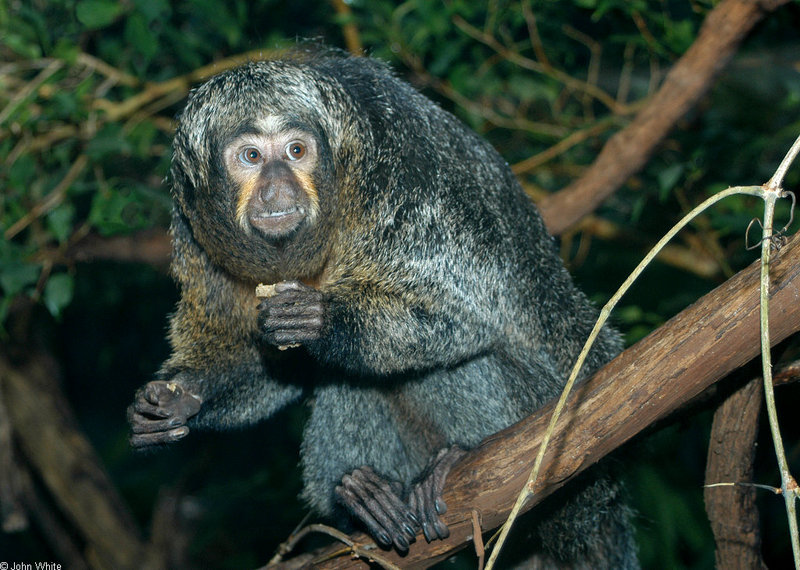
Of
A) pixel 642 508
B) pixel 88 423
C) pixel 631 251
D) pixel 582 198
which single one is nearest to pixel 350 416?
pixel 582 198

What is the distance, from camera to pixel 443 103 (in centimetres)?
721

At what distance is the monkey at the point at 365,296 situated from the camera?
370 cm

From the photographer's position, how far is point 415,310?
382 cm

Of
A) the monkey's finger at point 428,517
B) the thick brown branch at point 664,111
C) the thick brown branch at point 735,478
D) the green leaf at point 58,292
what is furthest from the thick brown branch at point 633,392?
the green leaf at point 58,292

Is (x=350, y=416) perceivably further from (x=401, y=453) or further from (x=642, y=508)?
(x=642, y=508)

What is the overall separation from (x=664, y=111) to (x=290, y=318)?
9.49ft

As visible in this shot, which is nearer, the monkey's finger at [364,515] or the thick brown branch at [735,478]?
the thick brown branch at [735,478]

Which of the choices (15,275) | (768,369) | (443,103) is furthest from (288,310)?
(443,103)

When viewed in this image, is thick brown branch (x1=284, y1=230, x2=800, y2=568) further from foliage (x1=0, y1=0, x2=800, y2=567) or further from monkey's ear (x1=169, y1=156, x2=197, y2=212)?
foliage (x1=0, y1=0, x2=800, y2=567)

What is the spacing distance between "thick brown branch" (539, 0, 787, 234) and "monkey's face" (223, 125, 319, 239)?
228cm

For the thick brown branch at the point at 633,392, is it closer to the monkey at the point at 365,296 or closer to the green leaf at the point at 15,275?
the monkey at the point at 365,296

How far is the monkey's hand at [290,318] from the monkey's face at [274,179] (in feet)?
1.03

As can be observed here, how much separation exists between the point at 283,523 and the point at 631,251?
166 inches

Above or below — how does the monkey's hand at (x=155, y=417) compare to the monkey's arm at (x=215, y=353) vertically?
below
